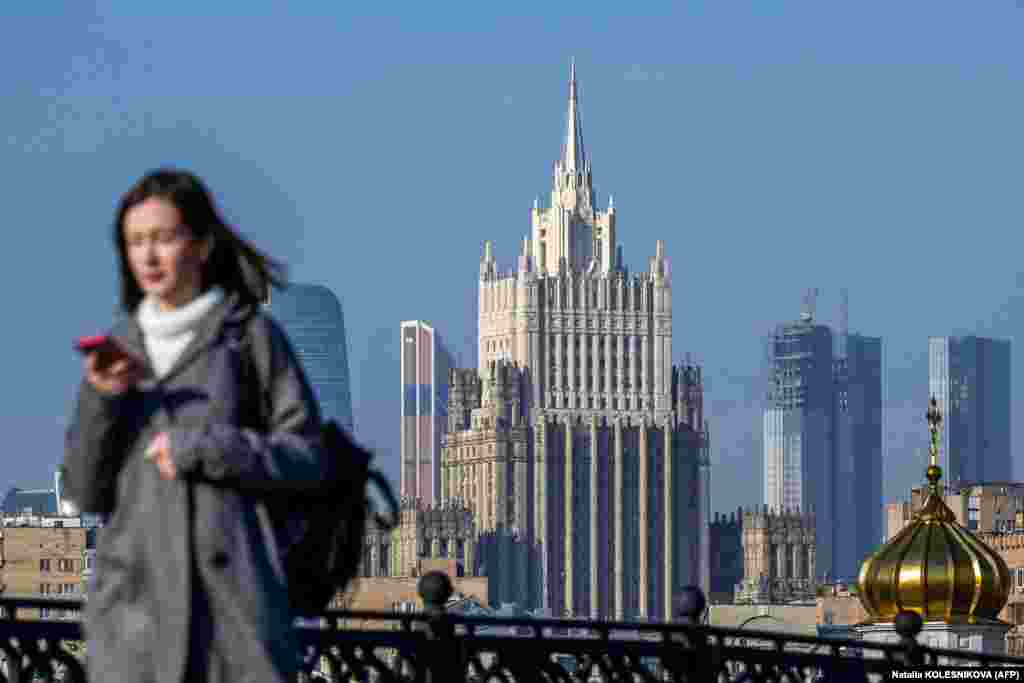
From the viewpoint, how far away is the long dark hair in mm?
8281

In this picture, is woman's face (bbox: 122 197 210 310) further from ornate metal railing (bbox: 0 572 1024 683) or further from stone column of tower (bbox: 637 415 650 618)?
stone column of tower (bbox: 637 415 650 618)

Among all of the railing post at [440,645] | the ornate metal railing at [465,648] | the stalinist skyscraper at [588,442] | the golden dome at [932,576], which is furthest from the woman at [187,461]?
the stalinist skyscraper at [588,442]

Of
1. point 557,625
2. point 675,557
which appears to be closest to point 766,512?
point 675,557

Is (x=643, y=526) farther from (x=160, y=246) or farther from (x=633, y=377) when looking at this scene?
A: (x=160, y=246)

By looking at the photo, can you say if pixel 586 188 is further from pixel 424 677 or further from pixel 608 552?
pixel 424 677

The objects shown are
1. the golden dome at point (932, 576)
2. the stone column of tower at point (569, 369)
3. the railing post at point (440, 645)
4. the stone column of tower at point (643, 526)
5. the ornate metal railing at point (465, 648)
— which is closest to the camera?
the railing post at point (440, 645)

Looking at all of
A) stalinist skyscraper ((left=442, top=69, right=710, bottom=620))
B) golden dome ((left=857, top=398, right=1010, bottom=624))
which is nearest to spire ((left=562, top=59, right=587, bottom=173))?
stalinist skyscraper ((left=442, top=69, right=710, bottom=620))

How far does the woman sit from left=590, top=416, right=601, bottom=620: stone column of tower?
165 m

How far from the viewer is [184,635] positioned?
8031 millimetres

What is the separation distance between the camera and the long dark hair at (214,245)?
828cm

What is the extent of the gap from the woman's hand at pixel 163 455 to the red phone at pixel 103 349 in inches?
8.4

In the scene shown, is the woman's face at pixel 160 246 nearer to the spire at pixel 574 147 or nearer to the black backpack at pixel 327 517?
the black backpack at pixel 327 517

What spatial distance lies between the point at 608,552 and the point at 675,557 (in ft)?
12.4

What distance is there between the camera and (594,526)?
575 feet
